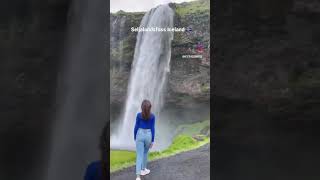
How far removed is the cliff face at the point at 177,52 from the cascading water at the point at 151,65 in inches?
1.4

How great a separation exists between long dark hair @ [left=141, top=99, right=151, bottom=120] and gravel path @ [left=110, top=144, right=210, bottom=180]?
0.99 ft

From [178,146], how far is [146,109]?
315mm

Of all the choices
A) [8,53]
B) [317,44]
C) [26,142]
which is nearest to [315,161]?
[317,44]

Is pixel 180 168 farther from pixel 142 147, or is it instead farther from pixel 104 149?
pixel 104 149

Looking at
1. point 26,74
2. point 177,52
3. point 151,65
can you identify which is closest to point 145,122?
point 151,65

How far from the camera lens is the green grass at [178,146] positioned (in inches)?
113

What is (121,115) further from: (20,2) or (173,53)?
(20,2)

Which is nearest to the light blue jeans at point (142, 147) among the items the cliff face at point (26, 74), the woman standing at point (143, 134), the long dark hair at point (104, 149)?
the woman standing at point (143, 134)

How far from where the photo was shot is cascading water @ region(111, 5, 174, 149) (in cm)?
283

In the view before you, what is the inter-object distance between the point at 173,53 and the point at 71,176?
104 cm

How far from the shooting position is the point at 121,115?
286cm

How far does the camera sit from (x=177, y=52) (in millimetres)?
2838

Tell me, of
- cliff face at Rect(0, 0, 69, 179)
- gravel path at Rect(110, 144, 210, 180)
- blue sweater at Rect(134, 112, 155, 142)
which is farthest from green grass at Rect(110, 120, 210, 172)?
cliff face at Rect(0, 0, 69, 179)

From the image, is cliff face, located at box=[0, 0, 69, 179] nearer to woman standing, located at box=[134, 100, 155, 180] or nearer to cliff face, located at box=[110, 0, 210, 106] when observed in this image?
cliff face, located at box=[110, 0, 210, 106]
